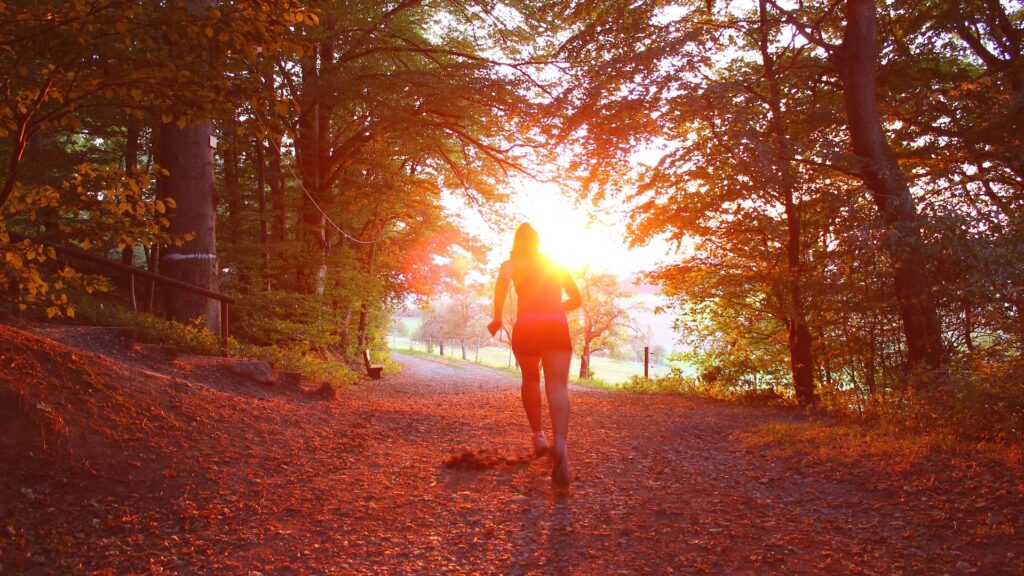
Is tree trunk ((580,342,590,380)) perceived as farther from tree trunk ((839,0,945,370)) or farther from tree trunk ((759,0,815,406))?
tree trunk ((839,0,945,370))

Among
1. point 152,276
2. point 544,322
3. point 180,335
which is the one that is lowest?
point 180,335

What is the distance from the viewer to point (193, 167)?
882 cm

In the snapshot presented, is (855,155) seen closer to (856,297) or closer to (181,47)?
(856,297)

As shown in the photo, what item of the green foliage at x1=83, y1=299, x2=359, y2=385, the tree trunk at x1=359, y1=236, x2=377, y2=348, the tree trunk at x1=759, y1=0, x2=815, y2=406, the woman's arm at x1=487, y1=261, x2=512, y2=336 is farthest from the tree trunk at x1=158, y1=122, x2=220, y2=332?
the tree trunk at x1=359, y1=236, x2=377, y2=348

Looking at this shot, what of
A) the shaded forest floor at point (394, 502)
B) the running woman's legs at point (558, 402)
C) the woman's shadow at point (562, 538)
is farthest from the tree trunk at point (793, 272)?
the woman's shadow at point (562, 538)

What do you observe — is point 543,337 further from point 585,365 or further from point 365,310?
point 585,365

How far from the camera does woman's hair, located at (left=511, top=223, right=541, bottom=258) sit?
15.9 feet

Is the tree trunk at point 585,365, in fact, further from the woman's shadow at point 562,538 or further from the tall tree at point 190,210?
the woman's shadow at point 562,538

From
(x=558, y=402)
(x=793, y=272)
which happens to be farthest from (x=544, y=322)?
(x=793, y=272)

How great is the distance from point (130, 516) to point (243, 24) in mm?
2847

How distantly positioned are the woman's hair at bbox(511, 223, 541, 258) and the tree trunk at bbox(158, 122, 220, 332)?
593 centimetres

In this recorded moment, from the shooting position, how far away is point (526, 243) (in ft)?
16.0

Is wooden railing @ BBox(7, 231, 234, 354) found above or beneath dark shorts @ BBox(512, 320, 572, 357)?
above

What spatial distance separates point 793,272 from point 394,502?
24.9 feet
